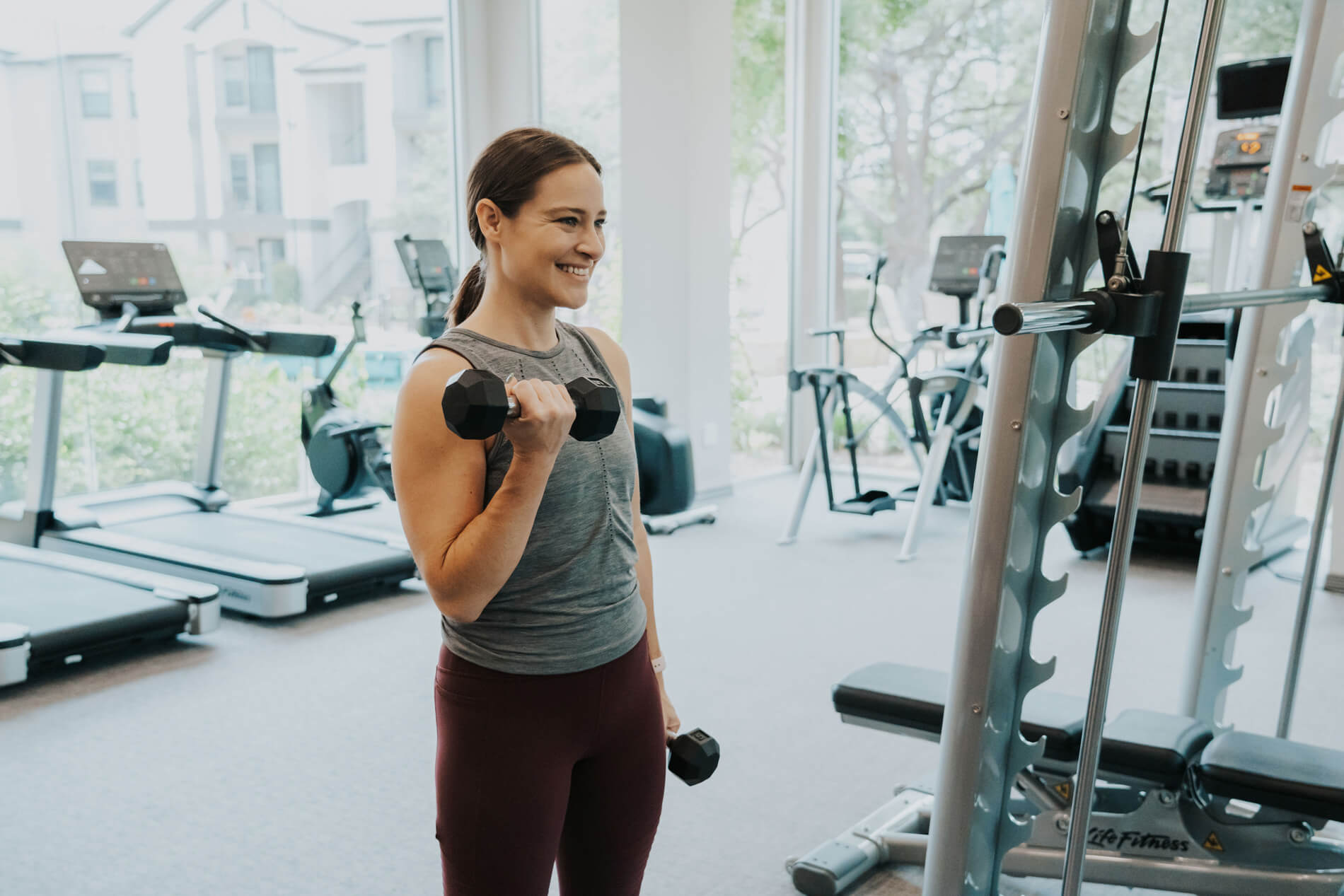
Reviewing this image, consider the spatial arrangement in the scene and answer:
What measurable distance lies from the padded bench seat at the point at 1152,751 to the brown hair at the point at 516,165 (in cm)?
153

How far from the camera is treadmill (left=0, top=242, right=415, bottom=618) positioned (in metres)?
4.24

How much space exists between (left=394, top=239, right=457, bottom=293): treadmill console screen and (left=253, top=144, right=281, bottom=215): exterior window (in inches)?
41.2

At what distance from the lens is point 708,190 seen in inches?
237

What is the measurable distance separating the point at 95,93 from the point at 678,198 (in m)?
2.73

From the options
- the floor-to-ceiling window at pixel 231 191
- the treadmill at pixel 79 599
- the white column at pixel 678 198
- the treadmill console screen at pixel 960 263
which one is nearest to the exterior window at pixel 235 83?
the floor-to-ceiling window at pixel 231 191

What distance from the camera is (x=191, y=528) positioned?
4852 mm

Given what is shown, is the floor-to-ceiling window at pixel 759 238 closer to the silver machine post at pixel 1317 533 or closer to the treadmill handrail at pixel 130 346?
the treadmill handrail at pixel 130 346

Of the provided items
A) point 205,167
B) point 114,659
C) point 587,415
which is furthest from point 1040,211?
point 205,167

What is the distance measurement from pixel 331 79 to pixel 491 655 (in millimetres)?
5312

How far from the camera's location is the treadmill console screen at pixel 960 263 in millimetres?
5512

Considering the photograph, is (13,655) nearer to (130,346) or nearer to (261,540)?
(130,346)

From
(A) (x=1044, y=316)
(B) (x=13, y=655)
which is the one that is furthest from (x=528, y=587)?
(B) (x=13, y=655)

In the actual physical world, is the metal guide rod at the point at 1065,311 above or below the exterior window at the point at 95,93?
below

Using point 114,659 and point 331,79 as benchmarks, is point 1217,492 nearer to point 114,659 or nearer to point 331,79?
point 114,659
